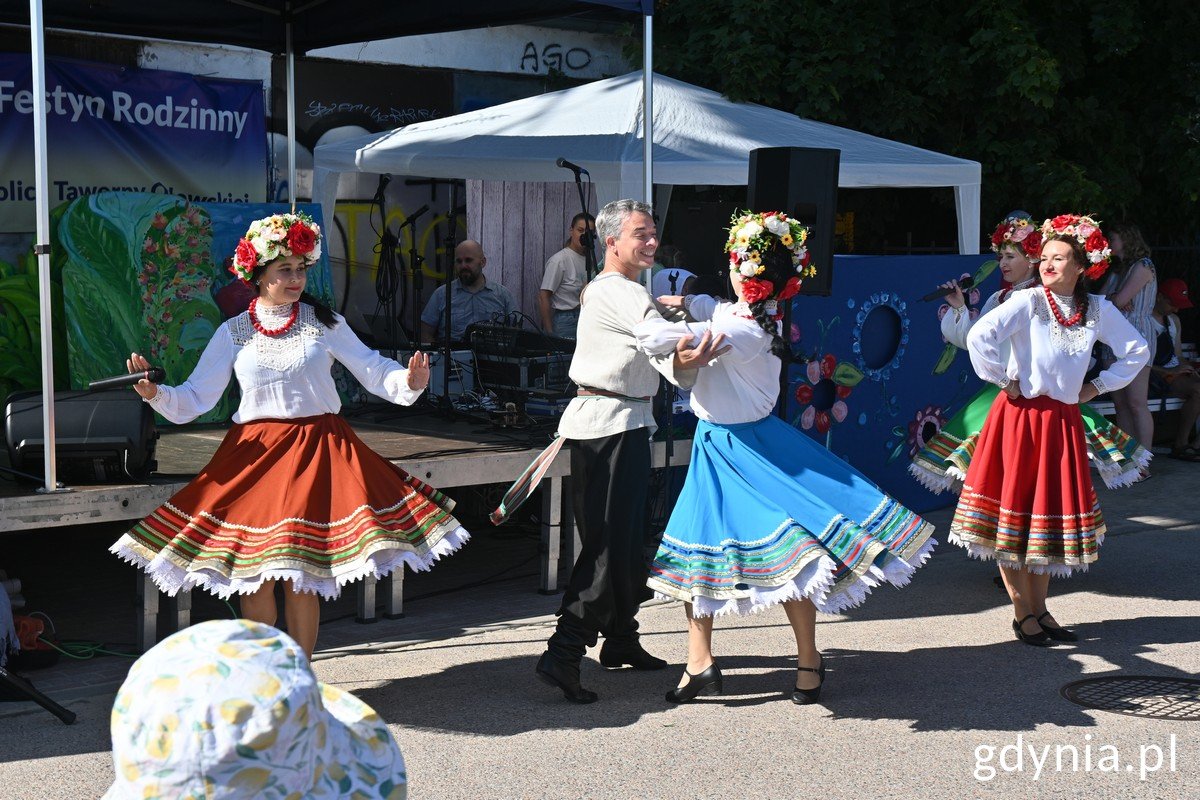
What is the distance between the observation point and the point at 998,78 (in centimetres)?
1109

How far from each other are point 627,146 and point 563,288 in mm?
1698

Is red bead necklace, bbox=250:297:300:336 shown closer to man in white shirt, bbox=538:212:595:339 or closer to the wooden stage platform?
the wooden stage platform

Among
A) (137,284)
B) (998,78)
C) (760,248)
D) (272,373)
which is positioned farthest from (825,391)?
(998,78)

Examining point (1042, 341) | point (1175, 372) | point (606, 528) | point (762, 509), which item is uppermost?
point (1042, 341)

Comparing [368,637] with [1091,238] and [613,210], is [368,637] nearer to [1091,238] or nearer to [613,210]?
[613,210]

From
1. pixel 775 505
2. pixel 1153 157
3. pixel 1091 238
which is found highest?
pixel 1153 157

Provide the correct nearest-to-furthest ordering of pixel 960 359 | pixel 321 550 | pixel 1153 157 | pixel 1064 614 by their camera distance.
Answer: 1. pixel 321 550
2. pixel 1064 614
3. pixel 960 359
4. pixel 1153 157

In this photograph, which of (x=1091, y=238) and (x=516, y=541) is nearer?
(x=1091, y=238)

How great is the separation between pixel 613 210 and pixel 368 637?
2239 millimetres

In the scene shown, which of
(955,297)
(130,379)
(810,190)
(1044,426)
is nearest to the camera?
(130,379)

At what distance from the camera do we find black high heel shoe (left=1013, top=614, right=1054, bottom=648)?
5942 mm

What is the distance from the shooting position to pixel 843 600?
4.85 m

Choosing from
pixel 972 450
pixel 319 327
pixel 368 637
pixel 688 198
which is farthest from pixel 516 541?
pixel 688 198

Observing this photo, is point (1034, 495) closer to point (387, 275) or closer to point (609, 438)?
point (609, 438)
